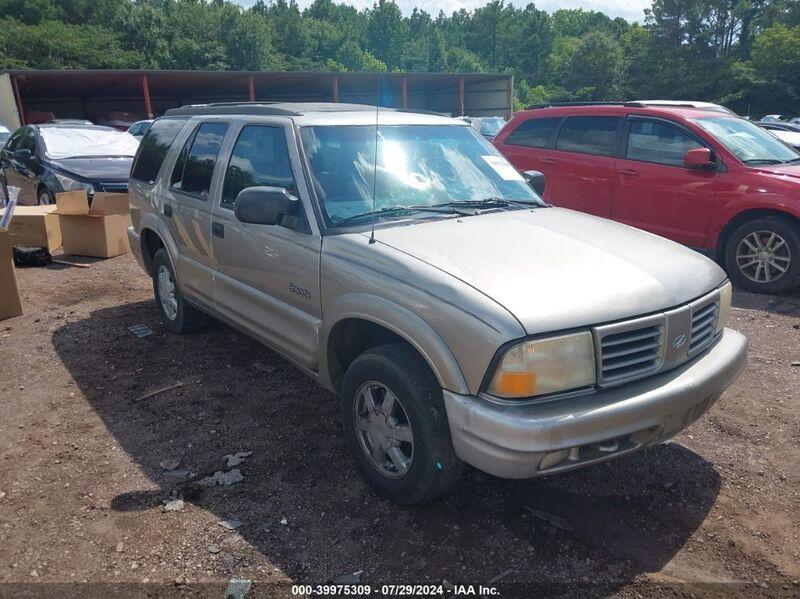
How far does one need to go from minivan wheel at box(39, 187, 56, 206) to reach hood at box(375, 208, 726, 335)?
793 centimetres

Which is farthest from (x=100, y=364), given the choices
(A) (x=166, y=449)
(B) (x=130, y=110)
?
(B) (x=130, y=110)

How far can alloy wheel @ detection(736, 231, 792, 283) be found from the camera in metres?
6.19

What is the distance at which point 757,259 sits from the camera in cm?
634

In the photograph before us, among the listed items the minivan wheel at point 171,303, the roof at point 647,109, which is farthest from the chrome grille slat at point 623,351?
the roof at point 647,109

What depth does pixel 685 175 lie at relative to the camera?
6754 millimetres

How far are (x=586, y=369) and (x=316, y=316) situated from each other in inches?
59.2

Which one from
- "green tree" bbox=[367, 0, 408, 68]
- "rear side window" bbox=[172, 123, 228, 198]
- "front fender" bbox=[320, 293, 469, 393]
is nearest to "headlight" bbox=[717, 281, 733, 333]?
"front fender" bbox=[320, 293, 469, 393]

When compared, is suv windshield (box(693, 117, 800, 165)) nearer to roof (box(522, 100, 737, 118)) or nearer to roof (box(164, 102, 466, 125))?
roof (box(522, 100, 737, 118))

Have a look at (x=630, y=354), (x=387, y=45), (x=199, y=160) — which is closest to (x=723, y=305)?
(x=630, y=354)

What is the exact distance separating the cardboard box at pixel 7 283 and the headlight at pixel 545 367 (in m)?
5.20

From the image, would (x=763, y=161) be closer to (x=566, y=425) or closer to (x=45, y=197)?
(x=566, y=425)

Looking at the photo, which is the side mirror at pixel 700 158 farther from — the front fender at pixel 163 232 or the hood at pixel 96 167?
the hood at pixel 96 167

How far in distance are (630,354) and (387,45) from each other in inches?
2758

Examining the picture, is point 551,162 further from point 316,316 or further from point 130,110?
point 130,110
